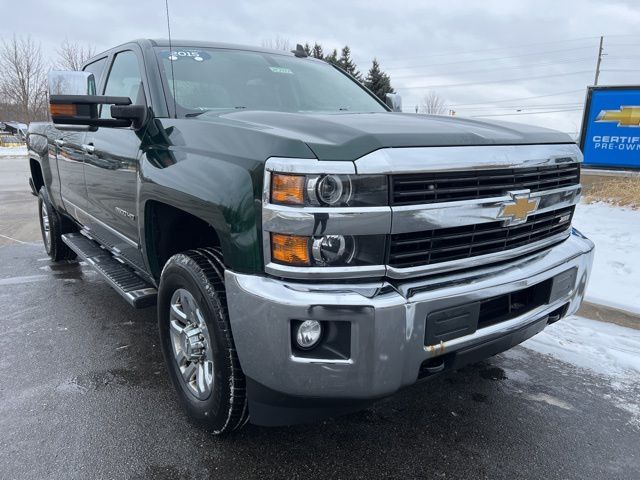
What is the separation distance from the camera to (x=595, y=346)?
3533 millimetres

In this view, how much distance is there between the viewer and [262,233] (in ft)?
5.98

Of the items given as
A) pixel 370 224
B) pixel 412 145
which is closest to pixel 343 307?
pixel 370 224

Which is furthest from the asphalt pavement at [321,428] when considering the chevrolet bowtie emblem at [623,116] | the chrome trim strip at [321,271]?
the chevrolet bowtie emblem at [623,116]

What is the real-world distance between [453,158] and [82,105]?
1891 mm

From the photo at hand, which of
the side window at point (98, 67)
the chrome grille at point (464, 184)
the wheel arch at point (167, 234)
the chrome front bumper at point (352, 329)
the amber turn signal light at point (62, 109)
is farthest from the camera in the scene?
the side window at point (98, 67)

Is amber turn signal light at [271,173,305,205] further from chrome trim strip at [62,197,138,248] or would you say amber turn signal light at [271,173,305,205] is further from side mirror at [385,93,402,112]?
side mirror at [385,93,402,112]

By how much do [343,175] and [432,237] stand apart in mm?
453

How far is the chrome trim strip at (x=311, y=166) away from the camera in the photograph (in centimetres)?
175

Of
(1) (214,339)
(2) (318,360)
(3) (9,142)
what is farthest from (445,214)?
(3) (9,142)

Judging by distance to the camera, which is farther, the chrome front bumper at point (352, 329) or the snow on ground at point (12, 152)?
the snow on ground at point (12, 152)

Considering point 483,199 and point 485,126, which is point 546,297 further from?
point 485,126

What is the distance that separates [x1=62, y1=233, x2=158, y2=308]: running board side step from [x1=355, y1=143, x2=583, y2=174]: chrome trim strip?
177cm

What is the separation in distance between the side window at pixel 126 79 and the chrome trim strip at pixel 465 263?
1.94 meters

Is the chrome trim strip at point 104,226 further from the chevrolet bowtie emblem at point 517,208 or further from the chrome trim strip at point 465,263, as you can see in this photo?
the chevrolet bowtie emblem at point 517,208
